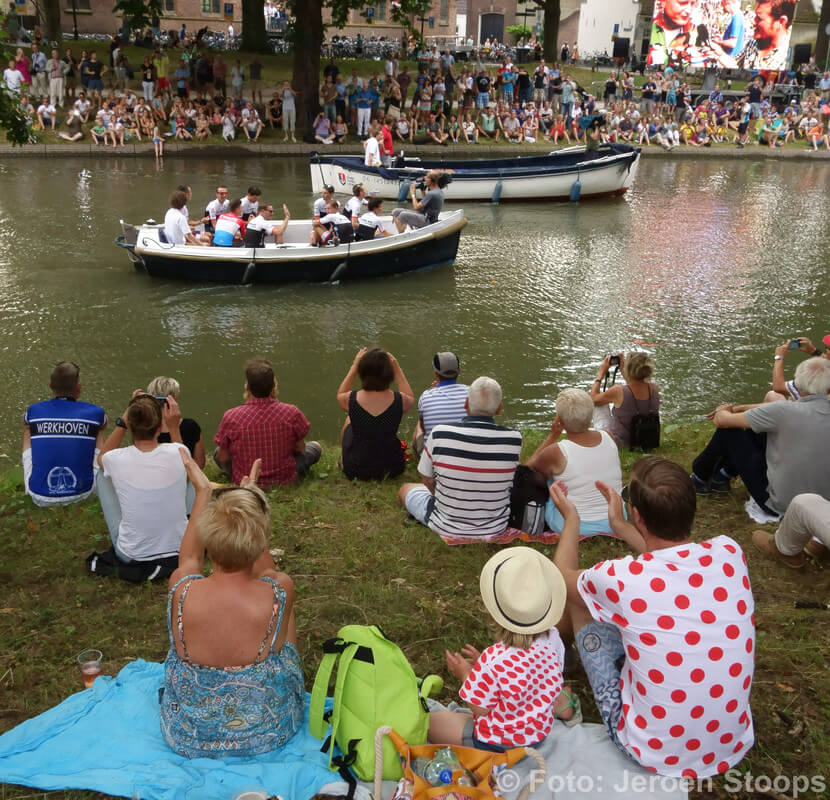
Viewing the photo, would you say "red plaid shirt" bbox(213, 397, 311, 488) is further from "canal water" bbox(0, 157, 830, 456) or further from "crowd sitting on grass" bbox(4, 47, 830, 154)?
"crowd sitting on grass" bbox(4, 47, 830, 154)

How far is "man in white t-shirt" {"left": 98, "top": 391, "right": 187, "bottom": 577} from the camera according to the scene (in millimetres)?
4359

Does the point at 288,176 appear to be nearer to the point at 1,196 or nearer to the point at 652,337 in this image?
the point at 1,196

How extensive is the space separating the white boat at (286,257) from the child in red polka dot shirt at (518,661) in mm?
9688

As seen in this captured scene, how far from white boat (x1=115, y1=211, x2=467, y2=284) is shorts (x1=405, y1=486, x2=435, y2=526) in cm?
758

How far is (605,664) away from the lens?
3236 mm

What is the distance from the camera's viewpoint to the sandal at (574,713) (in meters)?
3.21

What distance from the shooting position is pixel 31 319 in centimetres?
1082

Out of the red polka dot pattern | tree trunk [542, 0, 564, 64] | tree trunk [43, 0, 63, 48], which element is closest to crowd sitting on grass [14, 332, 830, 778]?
the red polka dot pattern

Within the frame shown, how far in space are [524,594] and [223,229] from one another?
1056cm

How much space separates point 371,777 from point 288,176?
20.4 meters

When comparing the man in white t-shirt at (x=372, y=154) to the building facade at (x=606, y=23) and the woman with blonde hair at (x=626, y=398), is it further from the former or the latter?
the building facade at (x=606, y=23)

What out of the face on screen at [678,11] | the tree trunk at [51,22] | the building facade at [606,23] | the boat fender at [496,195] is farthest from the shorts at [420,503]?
the building facade at [606,23]

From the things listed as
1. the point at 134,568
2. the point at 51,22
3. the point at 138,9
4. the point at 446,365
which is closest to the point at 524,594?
the point at 134,568

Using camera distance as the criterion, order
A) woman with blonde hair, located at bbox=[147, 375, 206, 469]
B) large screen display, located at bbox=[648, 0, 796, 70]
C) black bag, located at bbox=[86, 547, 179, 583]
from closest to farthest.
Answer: black bag, located at bbox=[86, 547, 179, 583], woman with blonde hair, located at bbox=[147, 375, 206, 469], large screen display, located at bbox=[648, 0, 796, 70]
